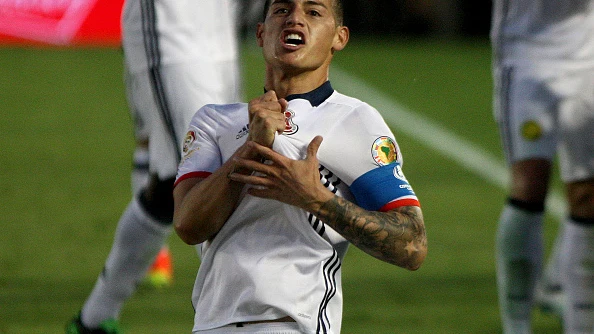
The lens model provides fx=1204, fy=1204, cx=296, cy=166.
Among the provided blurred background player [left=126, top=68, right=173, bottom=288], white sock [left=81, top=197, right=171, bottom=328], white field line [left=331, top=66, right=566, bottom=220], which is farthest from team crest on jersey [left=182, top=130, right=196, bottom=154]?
white field line [left=331, top=66, right=566, bottom=220]

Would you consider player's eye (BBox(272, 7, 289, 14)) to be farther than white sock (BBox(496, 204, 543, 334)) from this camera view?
No

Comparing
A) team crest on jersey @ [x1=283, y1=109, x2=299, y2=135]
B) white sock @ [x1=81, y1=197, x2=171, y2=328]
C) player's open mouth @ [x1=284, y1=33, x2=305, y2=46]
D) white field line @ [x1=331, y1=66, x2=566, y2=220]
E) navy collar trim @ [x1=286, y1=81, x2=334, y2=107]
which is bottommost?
white field line @ [x1=331, y1=66, x2=566, y2=220]

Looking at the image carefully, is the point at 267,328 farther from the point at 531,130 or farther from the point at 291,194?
the point at 531,130

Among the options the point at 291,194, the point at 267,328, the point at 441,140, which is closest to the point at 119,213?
the point at 441,140

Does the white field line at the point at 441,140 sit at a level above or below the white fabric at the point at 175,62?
below

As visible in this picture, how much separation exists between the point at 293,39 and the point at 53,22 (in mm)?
2199

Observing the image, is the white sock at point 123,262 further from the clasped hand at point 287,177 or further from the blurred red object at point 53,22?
the clasped hand at point 287,177

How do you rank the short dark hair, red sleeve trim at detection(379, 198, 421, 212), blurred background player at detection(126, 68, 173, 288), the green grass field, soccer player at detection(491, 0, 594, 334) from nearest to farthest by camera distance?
red sleeve trim at detection(379, 198, 421, 212), the short dark hair, soccer player at detection(491, 0, 594, 334), the green grass field, blurred background player at detection(126, 68, 173, 288)

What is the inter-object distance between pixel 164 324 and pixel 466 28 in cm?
1754

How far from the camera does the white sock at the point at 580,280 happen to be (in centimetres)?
428

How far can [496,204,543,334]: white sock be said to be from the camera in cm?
444

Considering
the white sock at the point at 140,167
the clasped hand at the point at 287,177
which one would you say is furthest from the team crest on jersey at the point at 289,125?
the white sock at the point at 140,167

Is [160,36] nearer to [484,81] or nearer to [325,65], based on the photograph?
[325,65]

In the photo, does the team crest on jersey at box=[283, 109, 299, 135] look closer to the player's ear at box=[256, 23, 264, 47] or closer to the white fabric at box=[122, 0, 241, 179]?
the player's ear at box=[256, 23, 264, 47]
